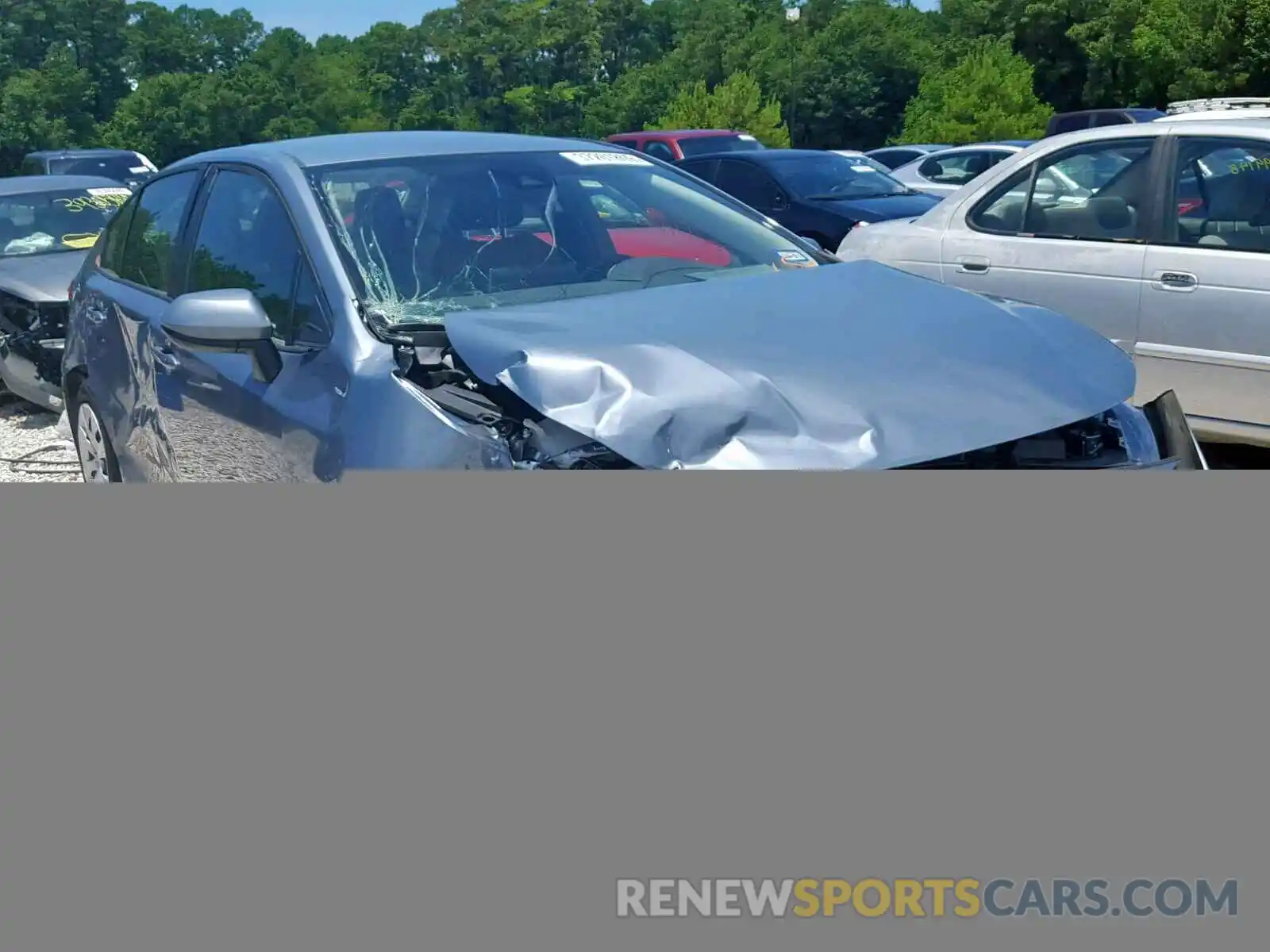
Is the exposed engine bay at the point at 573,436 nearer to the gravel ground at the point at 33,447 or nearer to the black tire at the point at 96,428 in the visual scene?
the black tire at the point at 96,428

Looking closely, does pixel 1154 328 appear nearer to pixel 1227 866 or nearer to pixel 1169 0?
pixel 1227 866

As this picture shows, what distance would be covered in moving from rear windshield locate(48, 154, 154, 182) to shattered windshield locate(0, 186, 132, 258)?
29.6 feet

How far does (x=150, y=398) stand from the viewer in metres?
4.05

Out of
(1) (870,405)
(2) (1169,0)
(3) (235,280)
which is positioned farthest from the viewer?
(2) (1169,0)

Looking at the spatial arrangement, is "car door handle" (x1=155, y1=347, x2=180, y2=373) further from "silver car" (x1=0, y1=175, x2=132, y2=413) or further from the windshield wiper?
the windshield wiper

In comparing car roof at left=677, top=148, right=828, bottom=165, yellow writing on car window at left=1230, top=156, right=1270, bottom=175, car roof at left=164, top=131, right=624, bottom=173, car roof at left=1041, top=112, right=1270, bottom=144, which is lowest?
car roof at left=677, top=148, right=828, bottom=165

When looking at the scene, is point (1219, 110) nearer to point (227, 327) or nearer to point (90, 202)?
point (227, 327)

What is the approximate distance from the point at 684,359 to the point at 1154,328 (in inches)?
143

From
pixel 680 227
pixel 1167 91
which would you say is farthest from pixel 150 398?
pixel 1167 91

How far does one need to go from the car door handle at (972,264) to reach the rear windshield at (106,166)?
1424cm

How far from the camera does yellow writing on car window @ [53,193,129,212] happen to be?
916cm

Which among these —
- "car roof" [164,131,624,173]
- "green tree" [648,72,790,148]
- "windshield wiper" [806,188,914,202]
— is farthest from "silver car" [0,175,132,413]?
"green tree" [648,72,790,148]

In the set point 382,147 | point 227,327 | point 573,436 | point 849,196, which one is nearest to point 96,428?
point 382,147

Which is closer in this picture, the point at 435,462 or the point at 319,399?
the point at 435,462
